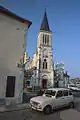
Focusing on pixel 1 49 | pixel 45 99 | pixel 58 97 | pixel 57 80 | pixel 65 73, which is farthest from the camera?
pixel 65 73

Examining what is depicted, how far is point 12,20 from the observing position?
44.8 ft

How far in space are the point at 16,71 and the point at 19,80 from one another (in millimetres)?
955

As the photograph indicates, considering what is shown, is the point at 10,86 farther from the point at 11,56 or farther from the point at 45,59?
the point at 45,59

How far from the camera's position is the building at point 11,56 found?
12.4 m

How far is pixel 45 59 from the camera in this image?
1645 inches

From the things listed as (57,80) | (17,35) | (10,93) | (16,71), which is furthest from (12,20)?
(57,80)

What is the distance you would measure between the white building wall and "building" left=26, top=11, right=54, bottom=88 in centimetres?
2644

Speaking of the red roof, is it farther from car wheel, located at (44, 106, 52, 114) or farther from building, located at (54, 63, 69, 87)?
building, located at (54, 63, 69, 87)

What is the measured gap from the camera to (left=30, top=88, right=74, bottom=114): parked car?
9570 mm

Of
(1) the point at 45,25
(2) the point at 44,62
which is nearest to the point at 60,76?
(2) the point at 44,62

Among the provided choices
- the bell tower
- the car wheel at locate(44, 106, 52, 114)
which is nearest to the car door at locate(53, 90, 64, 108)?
the car wheel at locate(44, 106, 52, 114)

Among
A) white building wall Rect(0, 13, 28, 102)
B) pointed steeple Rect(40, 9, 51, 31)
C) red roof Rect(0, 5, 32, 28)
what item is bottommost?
white building wall Rect(0, 13, 28, 102)

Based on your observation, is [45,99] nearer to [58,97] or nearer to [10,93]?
[58,97]

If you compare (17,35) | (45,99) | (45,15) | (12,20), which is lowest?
(45,99)
